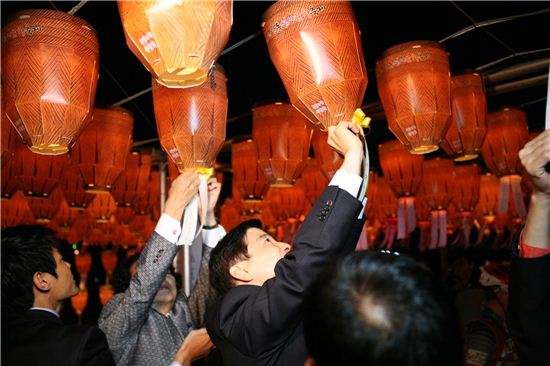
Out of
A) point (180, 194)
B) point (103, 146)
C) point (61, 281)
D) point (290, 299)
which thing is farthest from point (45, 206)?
point (290, 299)

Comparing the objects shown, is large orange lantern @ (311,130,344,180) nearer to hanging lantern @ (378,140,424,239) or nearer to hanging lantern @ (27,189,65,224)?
hanging lantern @ (378,140,424,239)

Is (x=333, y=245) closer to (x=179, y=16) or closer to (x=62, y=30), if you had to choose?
(x=179, y=16)

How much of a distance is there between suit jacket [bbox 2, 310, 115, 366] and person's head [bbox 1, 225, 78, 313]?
0.11 meters

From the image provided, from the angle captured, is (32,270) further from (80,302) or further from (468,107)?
(80,302)

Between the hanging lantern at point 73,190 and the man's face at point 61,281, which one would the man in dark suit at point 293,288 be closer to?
the man's face at point 61,281

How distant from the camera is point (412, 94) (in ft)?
8.27

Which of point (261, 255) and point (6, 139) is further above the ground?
point (6, 139)

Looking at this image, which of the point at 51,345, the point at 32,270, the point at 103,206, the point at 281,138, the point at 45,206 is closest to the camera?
the point at 51,345

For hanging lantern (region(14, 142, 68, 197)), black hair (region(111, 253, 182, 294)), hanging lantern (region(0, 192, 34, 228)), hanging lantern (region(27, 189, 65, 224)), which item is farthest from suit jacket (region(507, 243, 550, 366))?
hanging lantern (region(0, 192, 34, 228))

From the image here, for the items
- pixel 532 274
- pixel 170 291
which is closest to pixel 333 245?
pixel 532 274

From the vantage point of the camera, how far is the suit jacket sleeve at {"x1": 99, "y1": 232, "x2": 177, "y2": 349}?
2000 mm

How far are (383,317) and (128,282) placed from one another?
2.47 metres

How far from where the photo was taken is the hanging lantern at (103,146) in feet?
10.9

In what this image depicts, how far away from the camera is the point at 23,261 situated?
76.6 inches
